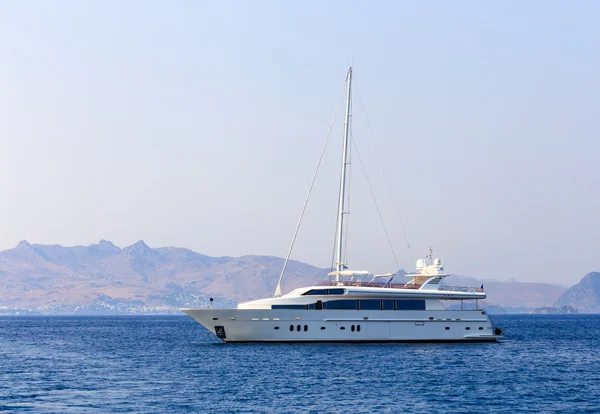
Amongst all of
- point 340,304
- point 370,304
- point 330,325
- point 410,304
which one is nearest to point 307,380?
point 330,325

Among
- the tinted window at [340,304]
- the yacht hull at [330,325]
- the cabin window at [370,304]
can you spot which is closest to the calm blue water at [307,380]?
the yacht hull at [330,325]

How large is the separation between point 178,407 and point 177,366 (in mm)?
15454

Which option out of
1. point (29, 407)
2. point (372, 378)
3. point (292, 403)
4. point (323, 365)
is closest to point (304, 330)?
point (323, 365)

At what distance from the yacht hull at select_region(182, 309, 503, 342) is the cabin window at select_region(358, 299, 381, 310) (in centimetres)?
29

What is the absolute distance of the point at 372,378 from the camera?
4200 cm

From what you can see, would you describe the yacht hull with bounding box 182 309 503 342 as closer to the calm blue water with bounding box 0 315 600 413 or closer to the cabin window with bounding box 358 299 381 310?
the cabin window with bounding box 358 299 381 310

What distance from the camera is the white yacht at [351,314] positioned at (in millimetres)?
55344

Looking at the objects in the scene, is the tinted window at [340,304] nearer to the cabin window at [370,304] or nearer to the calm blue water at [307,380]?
the cabin window at [370,304]

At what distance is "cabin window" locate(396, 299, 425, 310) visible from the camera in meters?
57.6

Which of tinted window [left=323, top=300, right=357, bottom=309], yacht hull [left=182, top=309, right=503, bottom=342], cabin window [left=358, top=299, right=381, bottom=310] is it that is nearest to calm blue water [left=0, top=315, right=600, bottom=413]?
yacht hull [left=182, top=309, right=503, bottom=342]

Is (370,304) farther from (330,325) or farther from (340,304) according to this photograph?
(330,325)

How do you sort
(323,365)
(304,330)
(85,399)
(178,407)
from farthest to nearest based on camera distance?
(304,330) < (323,365) < (85,399) < (178,407)

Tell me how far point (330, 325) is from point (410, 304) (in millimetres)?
5879

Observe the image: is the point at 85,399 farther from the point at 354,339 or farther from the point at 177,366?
the point at 354,339
